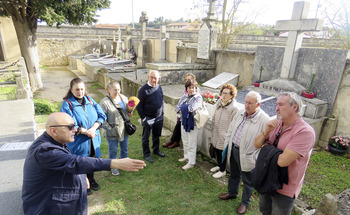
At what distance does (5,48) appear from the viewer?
15.2 m

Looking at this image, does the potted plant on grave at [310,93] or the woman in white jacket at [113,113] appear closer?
the woman in white jacket at [113,113]

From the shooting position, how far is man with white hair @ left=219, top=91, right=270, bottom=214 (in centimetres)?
271

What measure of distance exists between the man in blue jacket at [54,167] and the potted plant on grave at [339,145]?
495 centimetres

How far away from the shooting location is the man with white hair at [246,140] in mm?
2711

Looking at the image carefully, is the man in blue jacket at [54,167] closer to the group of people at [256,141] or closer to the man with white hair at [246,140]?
the group of people at [256,141]

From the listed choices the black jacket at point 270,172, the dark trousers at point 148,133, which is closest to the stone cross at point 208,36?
the dark trousers at point 148,133

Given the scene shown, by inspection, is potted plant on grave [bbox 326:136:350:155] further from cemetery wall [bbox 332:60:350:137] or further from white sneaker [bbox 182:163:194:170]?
white sneaker [bbox 182:163:194:170]

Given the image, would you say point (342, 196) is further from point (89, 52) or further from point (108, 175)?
point (89, 52)

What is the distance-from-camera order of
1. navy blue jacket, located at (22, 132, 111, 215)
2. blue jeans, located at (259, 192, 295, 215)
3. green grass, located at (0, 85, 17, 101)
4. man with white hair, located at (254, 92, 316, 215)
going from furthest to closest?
green grass, located at (0, 85, 17, 101) → blue jeans, located at (259, 192, 295, 215) → man with white hair, located at (254, 92, 316, 215) → navy blue jacket, located at (22, 132, 111, 215)

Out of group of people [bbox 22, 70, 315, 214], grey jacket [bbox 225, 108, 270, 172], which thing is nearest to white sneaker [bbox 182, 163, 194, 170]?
group of people [bbox 22, 70, 315, 214]

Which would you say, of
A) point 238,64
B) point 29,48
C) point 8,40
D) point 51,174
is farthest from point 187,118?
point 8,40

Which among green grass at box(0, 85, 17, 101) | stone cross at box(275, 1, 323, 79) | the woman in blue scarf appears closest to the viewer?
the woman in blue scarf

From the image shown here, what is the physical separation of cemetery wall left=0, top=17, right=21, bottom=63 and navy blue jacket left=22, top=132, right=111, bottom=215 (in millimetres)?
18191

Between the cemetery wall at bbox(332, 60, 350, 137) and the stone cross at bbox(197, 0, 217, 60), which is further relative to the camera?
the stone cross at bbox(197, 0, 217, 60)
